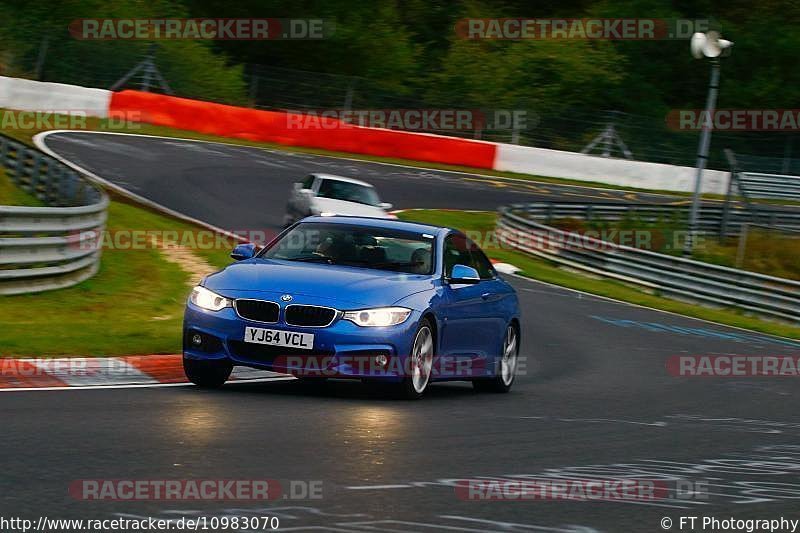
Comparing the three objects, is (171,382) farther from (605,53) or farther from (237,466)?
(605,53)

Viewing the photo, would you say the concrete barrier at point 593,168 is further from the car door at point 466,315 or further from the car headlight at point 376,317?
the car headlight at point 376,317

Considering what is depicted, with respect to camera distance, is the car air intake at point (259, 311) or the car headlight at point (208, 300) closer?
the car air intake at point (259, 311)

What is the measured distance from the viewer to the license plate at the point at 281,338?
10547mm

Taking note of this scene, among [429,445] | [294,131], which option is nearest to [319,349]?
[429,445]

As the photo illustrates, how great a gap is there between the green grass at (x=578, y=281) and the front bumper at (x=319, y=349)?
15.8 m

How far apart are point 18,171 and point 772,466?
19.3 m

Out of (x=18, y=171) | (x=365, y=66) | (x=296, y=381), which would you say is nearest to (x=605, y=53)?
(x=365, y=66)

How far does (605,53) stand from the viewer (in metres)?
60.2

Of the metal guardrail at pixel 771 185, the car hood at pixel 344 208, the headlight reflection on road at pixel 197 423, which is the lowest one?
the metal guardrail at pixel 771 185

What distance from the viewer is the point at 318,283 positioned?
10.8 meters

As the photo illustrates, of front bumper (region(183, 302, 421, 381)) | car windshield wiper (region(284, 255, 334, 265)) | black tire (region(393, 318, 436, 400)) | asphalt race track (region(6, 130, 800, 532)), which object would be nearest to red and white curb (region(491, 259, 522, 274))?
asphalt race track (region(6, 130, 800, 532))

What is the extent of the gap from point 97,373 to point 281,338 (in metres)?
1.72

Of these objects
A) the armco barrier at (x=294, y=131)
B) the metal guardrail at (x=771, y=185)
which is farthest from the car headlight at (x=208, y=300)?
the metal guardrail at (x=771, y=185)

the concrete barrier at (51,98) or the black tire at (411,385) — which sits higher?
the concrete barrier at (51,98)
